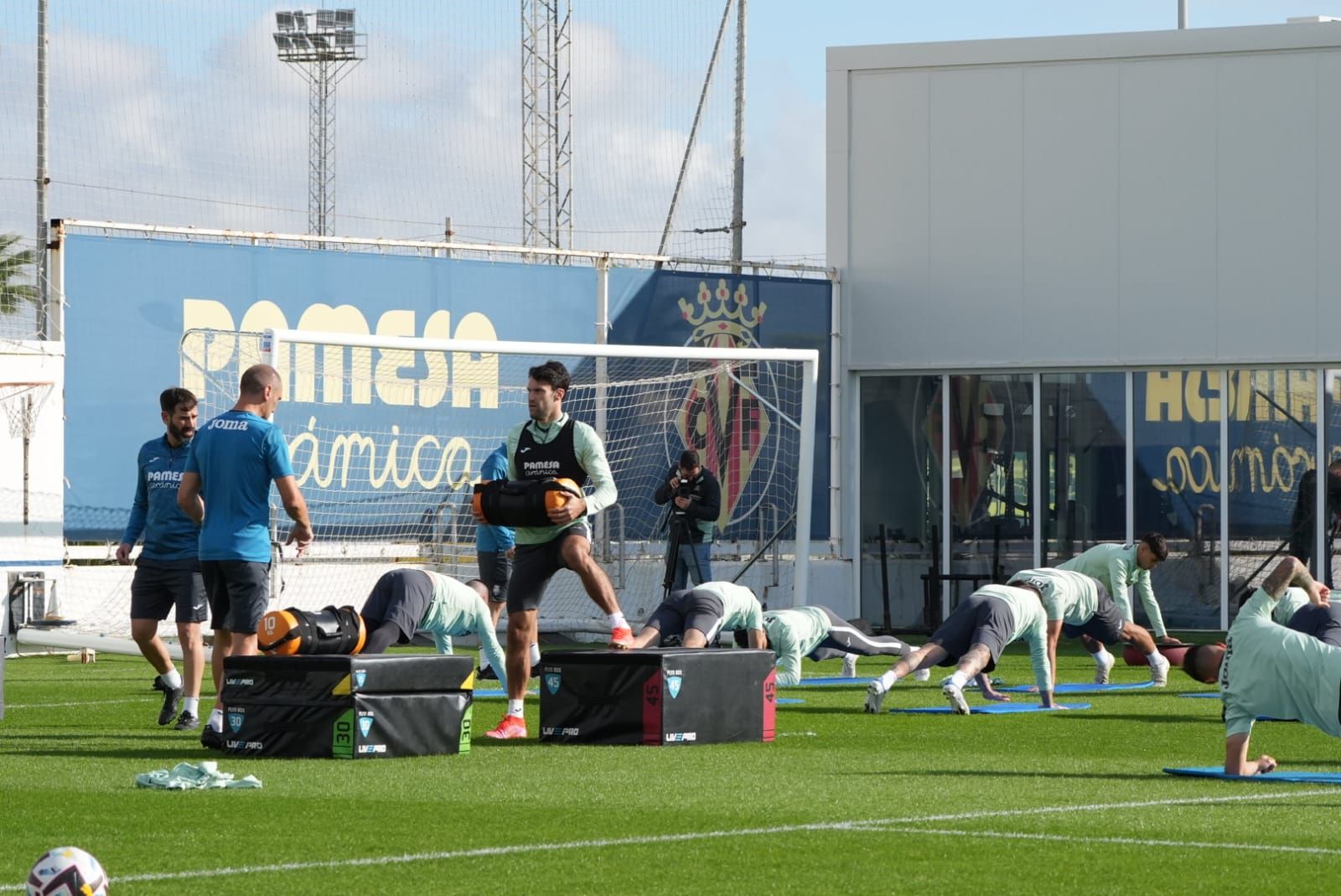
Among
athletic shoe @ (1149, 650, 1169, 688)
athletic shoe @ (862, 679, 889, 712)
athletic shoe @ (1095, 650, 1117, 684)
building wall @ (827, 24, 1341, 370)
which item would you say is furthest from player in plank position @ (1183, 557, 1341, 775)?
building wall @ (827, 24, 1341, 370)

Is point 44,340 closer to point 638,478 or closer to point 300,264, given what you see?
point 300,264

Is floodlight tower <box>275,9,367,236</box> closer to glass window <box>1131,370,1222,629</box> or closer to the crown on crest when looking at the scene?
the crown on crest

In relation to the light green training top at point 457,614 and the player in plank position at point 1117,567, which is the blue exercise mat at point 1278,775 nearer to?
the light green training top at point 457,614

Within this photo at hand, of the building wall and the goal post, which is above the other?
the building wall

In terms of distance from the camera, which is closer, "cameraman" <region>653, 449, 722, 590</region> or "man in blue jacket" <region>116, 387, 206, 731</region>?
"man in blue jacket" <region>116, 387, 206, 731</region>

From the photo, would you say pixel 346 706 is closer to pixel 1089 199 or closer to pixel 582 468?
pixel 582 468

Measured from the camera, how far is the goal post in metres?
20.5

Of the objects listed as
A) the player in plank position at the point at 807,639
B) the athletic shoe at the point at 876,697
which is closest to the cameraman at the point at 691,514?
the player in plank position at the point at 807,639

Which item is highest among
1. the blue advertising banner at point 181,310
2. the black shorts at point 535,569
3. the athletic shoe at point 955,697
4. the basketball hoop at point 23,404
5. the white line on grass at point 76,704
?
the blue advertising banner at point 181,310

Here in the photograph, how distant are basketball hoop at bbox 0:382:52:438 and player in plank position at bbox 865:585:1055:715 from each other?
9.26 metres

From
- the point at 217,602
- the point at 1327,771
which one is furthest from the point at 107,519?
the point at 1327,771

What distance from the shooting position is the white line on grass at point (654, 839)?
250 inches

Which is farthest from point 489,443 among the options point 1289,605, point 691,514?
point 1289,605

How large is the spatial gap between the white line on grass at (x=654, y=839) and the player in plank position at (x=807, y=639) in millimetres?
6185
